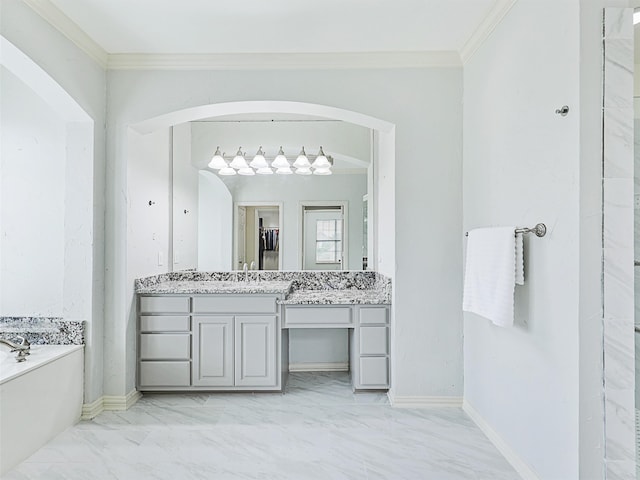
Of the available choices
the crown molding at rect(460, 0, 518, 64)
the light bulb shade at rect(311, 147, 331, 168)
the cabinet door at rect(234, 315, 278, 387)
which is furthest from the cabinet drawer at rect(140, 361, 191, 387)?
the crown molding at rect(460, 0, 518, 64)

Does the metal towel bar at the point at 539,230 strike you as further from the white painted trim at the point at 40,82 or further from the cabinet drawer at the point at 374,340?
the white painted trim at the point at 40,82

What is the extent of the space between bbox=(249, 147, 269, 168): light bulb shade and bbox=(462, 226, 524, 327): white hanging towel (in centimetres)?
207

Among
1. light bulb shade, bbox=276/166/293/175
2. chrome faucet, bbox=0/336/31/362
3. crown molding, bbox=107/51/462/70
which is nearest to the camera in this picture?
chrome faucet, bbox=0/336/31/362

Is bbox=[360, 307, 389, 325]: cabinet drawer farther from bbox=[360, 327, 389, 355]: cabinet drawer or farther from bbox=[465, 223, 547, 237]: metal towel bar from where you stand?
bbox=[465, 223, 547, 237]: metal towel bar

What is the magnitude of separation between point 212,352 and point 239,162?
5.50 ft

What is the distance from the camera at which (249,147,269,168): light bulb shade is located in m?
3.77

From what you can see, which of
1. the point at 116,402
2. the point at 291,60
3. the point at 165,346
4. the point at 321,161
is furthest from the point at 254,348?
the point at 291,60

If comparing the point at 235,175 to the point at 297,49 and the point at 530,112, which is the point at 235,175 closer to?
the point at 297,49

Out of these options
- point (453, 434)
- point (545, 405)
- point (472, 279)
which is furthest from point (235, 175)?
point (545, 405)

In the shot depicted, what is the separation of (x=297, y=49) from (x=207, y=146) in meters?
1.44

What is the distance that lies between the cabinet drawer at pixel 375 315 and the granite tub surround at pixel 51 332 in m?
1.96

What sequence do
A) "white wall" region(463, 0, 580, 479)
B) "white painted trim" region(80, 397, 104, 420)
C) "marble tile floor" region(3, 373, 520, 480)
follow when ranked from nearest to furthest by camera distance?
"white wall" region(463, 0, 580, 479) → "marble tile floor" region(3, 373, 520, 480) → "white painted trim" region(80, 397, 104, 420)

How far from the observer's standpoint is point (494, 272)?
2119mm

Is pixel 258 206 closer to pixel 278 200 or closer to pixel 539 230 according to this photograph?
pixel 278 200
